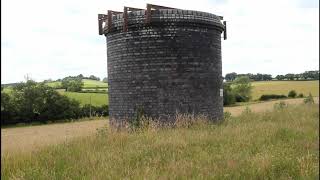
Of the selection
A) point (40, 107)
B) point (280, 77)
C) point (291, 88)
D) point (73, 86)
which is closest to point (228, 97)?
point (291, 88)

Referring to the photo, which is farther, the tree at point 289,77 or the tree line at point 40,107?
the tree at point 289,77

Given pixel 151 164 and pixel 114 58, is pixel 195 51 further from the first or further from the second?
pixel 151 164

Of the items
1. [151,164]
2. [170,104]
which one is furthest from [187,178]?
[170,104]

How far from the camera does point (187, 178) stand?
6.75 metres

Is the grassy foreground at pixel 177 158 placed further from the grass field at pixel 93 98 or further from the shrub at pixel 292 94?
the shrub at pixel 292 94

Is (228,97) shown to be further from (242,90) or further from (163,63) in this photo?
(163,63)

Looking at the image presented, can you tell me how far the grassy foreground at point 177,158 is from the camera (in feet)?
23.0

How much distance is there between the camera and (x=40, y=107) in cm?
4272

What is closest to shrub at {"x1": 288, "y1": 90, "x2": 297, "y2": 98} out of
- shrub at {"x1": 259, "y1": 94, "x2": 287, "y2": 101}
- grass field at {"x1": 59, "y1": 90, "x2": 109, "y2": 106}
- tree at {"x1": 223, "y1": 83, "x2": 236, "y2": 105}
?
shrub at {"x1": 259, "y1": 94, "x2": 287, "y2": 101}

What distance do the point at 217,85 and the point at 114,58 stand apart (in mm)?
3754

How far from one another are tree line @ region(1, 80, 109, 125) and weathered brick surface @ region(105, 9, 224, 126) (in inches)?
1067

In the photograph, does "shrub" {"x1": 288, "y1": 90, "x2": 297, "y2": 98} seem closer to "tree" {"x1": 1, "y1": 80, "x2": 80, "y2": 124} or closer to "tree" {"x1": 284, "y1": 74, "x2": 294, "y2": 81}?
"tree" {"x1": 284, "y1": 74, "x2": 294, "y2": 81}

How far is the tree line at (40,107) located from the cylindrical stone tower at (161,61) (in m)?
27.0

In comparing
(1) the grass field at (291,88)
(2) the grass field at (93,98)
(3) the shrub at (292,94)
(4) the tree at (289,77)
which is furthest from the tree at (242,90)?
(2) the grass field at (93,98)
